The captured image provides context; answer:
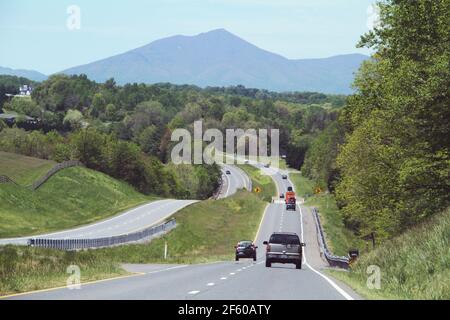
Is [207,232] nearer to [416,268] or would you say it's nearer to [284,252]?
[284,252]

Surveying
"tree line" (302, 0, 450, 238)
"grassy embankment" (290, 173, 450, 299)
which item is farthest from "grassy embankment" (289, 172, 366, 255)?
"grassy embankment" (290, 173, 450, 299)

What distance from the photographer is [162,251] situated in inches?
2457

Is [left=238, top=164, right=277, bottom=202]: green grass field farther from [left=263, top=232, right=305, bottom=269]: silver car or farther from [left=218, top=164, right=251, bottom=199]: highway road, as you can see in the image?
[left=263, top=232, right=305, bottom=269]: silver car

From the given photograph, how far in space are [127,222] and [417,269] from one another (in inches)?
2632

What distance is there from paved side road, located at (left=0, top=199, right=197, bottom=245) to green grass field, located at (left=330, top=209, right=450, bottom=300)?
41116mm

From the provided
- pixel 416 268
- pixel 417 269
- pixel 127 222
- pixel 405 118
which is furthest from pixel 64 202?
pixel 417 269

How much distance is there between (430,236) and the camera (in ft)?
78.2

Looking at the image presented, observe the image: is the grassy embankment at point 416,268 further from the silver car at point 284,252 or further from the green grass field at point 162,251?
the green grass field at point 162,251

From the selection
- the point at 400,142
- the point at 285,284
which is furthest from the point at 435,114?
the point at 285,284

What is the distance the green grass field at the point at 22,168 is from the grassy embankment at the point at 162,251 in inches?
977

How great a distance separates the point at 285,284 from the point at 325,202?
313ft

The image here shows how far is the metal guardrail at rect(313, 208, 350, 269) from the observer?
4703cm

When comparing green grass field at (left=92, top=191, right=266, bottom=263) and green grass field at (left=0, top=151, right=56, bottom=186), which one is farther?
green grass field at (left=0, top=151, right=56, bottom=186)
